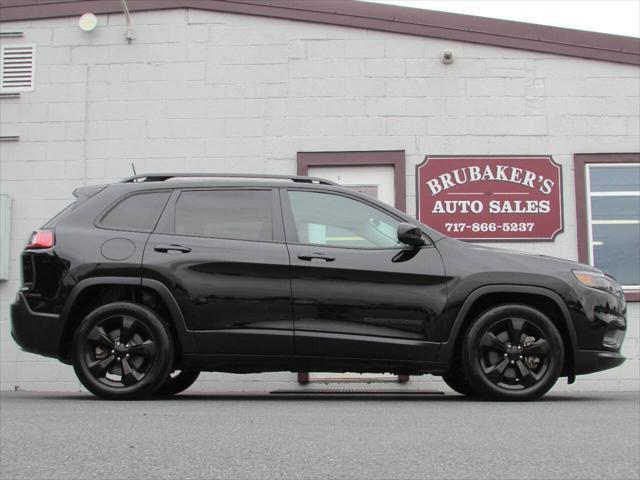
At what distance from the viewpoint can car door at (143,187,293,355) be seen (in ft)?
21.3

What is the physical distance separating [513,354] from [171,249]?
261 cm

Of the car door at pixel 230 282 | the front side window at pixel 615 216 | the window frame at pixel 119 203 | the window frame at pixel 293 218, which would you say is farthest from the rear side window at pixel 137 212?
the front side window at pixel 615 216

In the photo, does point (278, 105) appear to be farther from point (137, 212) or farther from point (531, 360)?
point (531, 360)

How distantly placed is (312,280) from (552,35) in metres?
6.19

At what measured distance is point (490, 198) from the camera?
10883mm

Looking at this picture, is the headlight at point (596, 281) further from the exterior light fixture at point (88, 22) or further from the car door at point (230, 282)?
the exterior light fixture at point (88, 22)

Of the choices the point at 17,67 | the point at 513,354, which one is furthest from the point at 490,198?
the point at 17,67

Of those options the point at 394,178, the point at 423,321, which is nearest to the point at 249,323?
the point at 423,321

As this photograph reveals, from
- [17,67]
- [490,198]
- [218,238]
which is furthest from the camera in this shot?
[17,67]

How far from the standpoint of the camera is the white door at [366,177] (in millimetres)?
11055

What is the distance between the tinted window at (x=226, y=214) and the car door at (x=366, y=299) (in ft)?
1.10

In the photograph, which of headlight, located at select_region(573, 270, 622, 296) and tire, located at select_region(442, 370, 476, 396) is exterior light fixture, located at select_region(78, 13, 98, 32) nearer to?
tire, located at select_region(442, 370, 476, 396)

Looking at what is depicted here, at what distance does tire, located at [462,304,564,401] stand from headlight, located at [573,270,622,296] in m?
0.46

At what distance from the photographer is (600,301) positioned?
6.73 metres
